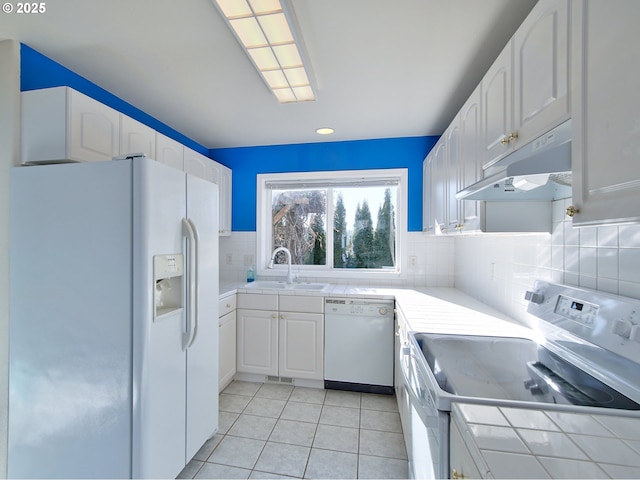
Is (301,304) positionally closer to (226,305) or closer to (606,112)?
(226,305)

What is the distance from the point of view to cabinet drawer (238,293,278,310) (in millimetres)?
2607

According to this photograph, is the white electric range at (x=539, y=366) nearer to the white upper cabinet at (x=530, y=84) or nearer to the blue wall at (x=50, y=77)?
the white upper cabinet at (x=530, y=84)

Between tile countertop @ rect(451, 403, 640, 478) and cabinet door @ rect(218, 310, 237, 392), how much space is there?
2.05 meters

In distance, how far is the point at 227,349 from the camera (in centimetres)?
251

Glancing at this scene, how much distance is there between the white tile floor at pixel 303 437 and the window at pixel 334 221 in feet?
4.00

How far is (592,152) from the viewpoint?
27.5 inches

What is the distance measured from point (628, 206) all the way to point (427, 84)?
1.64m

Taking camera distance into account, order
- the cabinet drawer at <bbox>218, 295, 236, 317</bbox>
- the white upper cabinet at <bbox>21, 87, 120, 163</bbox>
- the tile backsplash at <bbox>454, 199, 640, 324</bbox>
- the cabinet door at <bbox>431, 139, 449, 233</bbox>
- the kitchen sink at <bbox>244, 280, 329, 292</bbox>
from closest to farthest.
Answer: the tile backsplash at <bbox>454, 199, 640, 324</bbox> < the white upper cabinet at <bbox>21, 87, 120, 163</bbox> < the cabinet door at <bbox>431, 139, 449, 233</bbox> < the cabinet drawer at <bbox>218, 295, 236, 317</bbox> < the kitchen sink at <bbox>244, 280, 329, 292</bbox>

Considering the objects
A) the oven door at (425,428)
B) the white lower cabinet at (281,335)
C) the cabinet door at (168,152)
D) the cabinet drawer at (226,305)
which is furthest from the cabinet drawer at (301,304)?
the cabinet door at (168,152)

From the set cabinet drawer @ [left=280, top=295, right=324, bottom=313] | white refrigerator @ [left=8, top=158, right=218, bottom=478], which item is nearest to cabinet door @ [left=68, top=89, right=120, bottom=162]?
white refrigerator @ [left=8, top=158, right=218, bottom=478]

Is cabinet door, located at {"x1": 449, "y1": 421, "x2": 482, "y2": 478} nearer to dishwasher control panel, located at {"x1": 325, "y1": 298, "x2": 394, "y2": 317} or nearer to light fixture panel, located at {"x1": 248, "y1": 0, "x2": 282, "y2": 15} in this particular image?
dishwasher control panel, located at {"x1": 325, "y1": 298, "x2": 394, "y2": 317}

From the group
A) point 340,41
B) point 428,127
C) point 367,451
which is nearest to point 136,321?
point 367,451

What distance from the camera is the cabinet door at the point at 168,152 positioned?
2.10 meters

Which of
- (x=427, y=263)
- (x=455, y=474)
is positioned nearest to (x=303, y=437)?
(x=455, y=474)
